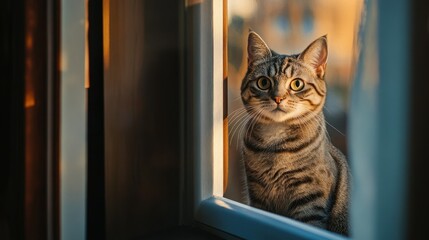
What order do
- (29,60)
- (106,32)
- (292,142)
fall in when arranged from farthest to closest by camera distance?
(292,142), (106,32), (29,60)

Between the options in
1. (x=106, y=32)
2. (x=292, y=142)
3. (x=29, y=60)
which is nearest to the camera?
(x=29, y=60)

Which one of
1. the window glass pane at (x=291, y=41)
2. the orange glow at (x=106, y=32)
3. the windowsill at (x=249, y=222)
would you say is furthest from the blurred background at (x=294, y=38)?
the orange glow at (x=106, y=32)

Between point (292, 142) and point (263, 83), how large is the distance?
0.62 feet

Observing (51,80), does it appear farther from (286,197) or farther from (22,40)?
(286,197)

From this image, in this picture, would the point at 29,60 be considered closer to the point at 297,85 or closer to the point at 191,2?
the point at 191,2

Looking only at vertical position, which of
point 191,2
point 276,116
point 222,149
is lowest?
point 222,149

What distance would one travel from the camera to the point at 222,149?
1.14m

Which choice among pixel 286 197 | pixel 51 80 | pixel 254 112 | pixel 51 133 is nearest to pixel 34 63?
pixel 51 80

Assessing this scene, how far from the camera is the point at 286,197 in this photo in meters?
1.05

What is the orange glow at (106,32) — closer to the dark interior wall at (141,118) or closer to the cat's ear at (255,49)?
the dark interior wall at (141,118)

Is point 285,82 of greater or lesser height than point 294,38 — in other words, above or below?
below

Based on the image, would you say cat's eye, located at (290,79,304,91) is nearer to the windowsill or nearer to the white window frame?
the white window frame

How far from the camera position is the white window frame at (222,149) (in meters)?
0.51

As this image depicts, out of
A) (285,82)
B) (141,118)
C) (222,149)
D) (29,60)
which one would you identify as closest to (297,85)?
(285,82)
